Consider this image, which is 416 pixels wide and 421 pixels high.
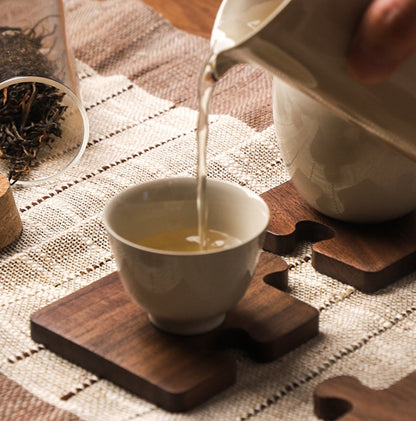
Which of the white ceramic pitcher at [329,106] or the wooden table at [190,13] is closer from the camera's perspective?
the white ceramic pitcher at [329,106]

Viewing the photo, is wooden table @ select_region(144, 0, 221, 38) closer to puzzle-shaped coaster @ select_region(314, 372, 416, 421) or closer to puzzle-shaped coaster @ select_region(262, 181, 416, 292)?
puzzle-shaped coaster @ select_region(262, 181, 416, 292)

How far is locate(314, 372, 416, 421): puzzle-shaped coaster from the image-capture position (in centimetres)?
68

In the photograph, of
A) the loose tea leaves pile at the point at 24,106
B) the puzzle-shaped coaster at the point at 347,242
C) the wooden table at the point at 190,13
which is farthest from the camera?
the wooden table at the point at 190,13

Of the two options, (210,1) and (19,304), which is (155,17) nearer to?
(210,1)

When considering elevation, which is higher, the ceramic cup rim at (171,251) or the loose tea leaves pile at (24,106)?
the ceramic cup rim at (171,251)

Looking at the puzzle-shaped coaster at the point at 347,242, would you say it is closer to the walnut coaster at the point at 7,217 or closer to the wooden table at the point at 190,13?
the walnut coaster at the point at 7,217

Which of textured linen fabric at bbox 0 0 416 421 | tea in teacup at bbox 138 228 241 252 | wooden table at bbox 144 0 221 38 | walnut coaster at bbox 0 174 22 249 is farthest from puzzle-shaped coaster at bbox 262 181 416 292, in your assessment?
wooden table at bbox 144 0 221 38

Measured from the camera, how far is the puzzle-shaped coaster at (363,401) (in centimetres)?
68

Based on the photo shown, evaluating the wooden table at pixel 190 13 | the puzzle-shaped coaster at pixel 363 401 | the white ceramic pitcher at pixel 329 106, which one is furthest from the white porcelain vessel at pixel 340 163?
the wooden table at pixel 190 13

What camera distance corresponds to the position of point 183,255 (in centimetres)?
70

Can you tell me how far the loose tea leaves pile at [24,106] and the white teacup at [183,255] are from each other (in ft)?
1.18

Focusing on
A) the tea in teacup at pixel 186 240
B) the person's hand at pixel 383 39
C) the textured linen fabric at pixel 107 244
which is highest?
the person's hand at pixel 383 39

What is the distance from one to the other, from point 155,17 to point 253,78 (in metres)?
0.25

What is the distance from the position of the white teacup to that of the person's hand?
0.16 metres
